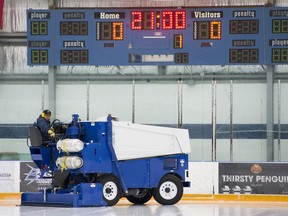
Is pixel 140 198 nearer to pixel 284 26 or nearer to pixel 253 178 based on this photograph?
pixel 253 178

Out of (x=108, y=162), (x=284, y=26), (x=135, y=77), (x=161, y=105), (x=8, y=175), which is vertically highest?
(x=284, y=26)

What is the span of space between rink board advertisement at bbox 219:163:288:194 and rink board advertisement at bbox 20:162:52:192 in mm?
4673

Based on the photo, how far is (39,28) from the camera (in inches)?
976

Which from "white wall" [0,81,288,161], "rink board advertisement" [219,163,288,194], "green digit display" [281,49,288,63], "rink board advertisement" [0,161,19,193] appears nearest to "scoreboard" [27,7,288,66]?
"green digit display" [281,49,288,63]

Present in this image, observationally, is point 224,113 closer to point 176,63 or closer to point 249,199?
point 176,63

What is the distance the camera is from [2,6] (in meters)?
26.4

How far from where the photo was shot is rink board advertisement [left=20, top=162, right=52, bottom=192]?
22.7 metres

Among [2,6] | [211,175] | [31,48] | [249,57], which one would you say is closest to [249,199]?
[211,175]

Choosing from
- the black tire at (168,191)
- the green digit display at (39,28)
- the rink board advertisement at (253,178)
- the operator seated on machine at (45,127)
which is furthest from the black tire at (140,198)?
the green digit display at (39,28)

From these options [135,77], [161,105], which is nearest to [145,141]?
[161,105]

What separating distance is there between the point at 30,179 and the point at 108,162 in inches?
219

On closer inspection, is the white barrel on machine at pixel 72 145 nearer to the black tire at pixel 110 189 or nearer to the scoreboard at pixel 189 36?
the black tire at pixel 110 189

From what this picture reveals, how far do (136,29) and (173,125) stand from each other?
347 centimetres

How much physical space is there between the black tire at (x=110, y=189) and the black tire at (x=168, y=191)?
43.7 inches
